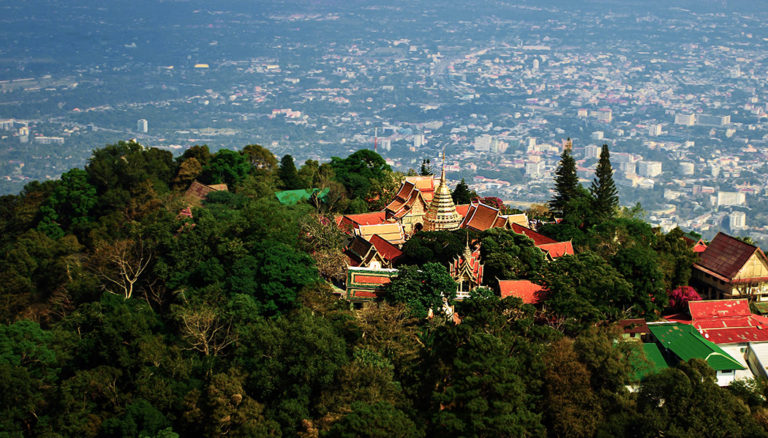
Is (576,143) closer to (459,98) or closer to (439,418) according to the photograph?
(459,98)

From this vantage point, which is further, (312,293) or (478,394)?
(312,293)

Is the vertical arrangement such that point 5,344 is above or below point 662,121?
above

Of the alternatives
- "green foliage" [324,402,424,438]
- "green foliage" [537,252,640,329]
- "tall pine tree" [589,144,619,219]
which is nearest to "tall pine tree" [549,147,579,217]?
"tall pine tree" [589,144,619,219]

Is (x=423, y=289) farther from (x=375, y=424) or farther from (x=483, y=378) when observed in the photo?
(x=375, y=424)

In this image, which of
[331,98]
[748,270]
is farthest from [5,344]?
[331,98]

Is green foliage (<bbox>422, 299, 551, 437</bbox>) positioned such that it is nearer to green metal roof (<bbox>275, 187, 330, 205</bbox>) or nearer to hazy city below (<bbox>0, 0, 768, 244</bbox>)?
green metal roof (<bbox>275, 187, 330, 205</bbox>)

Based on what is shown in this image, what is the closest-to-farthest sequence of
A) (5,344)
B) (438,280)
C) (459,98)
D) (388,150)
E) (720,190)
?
(5,344), (438,280), (720,190), (388,150), (459,98)
